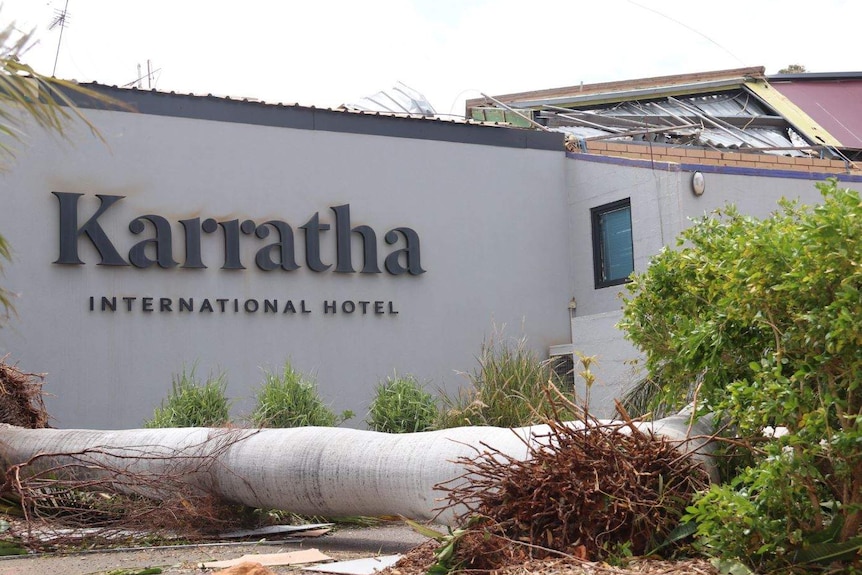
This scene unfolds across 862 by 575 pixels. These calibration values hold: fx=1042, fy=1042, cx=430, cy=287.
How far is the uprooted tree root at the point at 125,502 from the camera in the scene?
6.90 metres

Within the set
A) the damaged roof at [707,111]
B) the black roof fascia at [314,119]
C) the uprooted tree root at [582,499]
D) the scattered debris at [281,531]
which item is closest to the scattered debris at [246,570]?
the uprooted tree root at [582,499]

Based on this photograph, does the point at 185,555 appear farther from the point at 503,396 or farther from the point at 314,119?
the point at 314,119

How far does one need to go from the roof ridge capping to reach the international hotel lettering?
719 centimetres

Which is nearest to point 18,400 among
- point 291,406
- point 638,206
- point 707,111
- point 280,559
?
point 291,406

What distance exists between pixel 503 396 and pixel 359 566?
4.89 meters

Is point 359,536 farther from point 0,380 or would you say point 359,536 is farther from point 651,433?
point 0,380

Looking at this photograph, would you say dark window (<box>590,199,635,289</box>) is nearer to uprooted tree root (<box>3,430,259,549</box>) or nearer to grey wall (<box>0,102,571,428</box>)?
grey wall (<box>0,102,571,428</box>)

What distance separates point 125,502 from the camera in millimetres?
7293

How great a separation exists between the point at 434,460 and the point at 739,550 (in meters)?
1.93

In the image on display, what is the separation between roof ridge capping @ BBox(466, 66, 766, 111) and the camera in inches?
809

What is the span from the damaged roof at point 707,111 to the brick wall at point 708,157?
0.31 metres

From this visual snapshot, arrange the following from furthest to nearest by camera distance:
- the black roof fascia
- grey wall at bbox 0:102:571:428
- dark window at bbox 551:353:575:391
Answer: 1. dark window at bbox 551:353:575:391
2. the black roof fascia
3. grey wall at bbox 0:102:571:428

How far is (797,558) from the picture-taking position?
422 centimetres

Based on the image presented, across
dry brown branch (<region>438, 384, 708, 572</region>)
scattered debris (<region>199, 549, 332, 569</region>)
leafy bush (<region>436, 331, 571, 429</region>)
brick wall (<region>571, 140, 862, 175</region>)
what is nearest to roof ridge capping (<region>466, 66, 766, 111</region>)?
Result: brick wall (<region>571, 140, 862, 175</region>)
